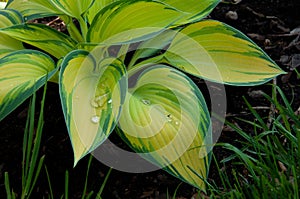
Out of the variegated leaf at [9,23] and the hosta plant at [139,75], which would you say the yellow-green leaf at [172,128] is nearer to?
the hosta plant at [139,75]

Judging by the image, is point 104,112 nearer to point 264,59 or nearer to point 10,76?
point 10,76

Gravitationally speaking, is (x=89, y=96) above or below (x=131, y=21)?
below

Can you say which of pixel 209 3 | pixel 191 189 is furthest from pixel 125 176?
pixel 209 3

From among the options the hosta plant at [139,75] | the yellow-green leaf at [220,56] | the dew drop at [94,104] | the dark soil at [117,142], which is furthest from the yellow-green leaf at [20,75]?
the yellow-green leaf at [220,56]

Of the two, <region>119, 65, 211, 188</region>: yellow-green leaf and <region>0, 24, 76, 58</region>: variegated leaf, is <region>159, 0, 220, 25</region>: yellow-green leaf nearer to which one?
<region>119, 65, 211, 188</region>: yellow-green leaf

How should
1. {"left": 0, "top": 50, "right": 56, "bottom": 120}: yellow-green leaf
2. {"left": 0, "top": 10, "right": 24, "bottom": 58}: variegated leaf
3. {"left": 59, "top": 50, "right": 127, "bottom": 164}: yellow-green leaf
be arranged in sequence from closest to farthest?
{"left": 59, "top": 50, "right": 127, "bottom": 164}: yellow-green leaf
{"left": 0, "top": 50, "right": 56, "bottom": 120}: yellow-green leaf
{"left": 0, "top": 10, "right": 24, "bottom": 58}: variegated leaf

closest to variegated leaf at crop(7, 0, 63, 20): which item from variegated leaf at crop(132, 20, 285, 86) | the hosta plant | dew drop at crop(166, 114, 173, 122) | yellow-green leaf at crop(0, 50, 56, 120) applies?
the hosta plant

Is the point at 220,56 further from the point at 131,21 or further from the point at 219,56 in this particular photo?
the point at 131,21

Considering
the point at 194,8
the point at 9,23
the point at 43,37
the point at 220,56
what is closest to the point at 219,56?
the point at 220,56
